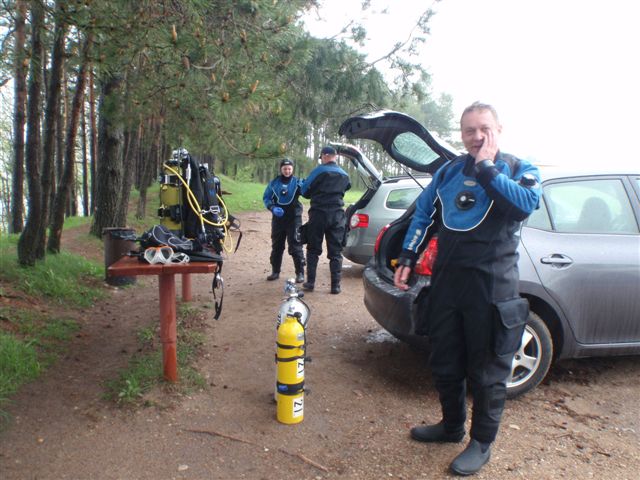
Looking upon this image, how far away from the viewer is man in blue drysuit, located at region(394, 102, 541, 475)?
2.62 metres

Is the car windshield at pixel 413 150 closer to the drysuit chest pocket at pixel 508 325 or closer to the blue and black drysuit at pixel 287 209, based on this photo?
the drysuit chest pocket at pixel 508 325

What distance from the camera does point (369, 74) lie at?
8.86 m

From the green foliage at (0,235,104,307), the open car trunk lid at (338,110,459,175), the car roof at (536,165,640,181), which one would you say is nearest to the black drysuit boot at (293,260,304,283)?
the green foliage at (0,235,104,307)

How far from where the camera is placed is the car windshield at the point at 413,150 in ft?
13.2

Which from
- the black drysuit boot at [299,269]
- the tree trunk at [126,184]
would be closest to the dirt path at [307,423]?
the black drysuit boot at [299,269]

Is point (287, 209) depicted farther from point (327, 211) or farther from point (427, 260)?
point (427, 260)

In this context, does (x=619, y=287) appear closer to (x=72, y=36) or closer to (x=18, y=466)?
(x=18, y=466)

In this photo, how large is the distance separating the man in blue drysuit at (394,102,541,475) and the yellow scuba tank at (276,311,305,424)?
0.89 m

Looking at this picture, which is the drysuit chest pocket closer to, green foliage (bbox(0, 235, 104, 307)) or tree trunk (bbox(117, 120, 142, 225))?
green foliage (bbox(0, 235, 104, 307))

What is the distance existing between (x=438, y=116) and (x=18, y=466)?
45.6 meters

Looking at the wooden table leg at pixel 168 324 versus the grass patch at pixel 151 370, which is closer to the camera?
the grass patch at pixel 151 370

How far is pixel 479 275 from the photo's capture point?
266 cm

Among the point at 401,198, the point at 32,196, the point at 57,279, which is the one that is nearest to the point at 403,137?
the point at 401,198

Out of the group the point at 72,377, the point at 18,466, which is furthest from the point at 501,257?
the point at 72,377
